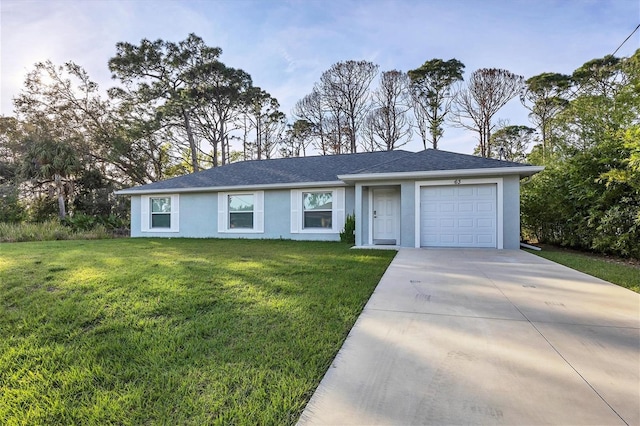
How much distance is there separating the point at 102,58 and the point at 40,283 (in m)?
21.4

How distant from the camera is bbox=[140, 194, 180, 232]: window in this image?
1279cm

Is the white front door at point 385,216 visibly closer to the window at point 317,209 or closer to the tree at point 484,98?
the window at point 317,209

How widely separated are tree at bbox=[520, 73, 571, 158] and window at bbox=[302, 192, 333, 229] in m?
15.6

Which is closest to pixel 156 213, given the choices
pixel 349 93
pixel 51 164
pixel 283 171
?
pixel 283 171

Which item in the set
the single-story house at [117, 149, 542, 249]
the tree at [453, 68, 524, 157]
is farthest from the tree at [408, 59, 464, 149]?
the single-story house at [117, 149, 542, 249]

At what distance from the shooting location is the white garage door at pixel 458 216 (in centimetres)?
847

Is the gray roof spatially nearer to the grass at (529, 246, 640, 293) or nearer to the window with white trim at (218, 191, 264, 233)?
the window with white trim at (218, 191, 264, 233)

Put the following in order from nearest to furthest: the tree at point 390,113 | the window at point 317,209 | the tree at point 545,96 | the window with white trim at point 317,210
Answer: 1. the window with white trim at point 317,210
2. the window at point 317,209
3. the tree at point 545,96
4. the tree at point 390,113

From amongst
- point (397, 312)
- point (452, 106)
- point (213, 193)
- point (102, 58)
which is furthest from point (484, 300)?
point (102, 58)

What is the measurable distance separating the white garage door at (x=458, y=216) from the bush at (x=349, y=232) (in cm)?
225

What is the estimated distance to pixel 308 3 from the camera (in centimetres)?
855

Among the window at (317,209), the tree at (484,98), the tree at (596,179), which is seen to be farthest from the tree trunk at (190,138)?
the tree at (596,179)

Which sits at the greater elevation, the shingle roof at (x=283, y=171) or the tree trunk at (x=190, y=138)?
the tree trunk at (x=190, y=138)

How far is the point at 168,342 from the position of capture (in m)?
2.57
